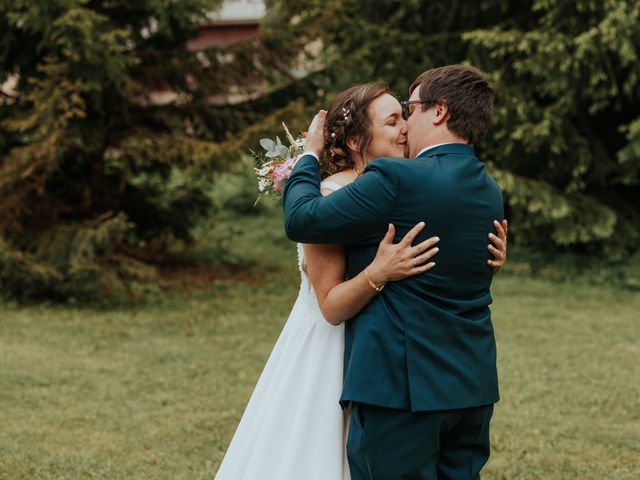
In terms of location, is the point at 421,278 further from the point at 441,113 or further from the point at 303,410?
the point at 303,410

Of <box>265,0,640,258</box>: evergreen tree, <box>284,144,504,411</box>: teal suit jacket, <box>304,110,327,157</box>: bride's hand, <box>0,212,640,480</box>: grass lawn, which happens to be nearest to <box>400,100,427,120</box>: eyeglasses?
<box>284,144,504,411</box>: teal suit jacket

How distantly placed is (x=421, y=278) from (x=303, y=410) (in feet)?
2.24

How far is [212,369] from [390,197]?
16.3ft

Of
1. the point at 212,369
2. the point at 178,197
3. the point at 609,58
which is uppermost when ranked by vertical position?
the point at 609,58

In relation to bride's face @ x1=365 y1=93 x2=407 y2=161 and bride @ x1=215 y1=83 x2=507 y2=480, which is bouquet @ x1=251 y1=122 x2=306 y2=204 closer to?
bride @ x1=215 y1=83 x2=507 y2=480

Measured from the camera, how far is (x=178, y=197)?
1157cm

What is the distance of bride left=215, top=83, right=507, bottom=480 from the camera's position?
9.52 ft

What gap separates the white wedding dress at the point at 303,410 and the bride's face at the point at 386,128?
0.64 ft

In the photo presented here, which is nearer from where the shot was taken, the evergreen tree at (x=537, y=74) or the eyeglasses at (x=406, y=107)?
the eyeglasses at (x=406, y=107)

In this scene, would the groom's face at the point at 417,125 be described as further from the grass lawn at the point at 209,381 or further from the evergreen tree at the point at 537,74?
the evergreen tree at the point at 537,74

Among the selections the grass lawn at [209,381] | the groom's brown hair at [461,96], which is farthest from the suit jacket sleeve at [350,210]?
the grass lawn at [209,381]

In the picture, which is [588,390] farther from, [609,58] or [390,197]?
[609,58]

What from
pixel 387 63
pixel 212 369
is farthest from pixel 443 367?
pixel 387 63

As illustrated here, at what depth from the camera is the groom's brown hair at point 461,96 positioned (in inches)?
108
